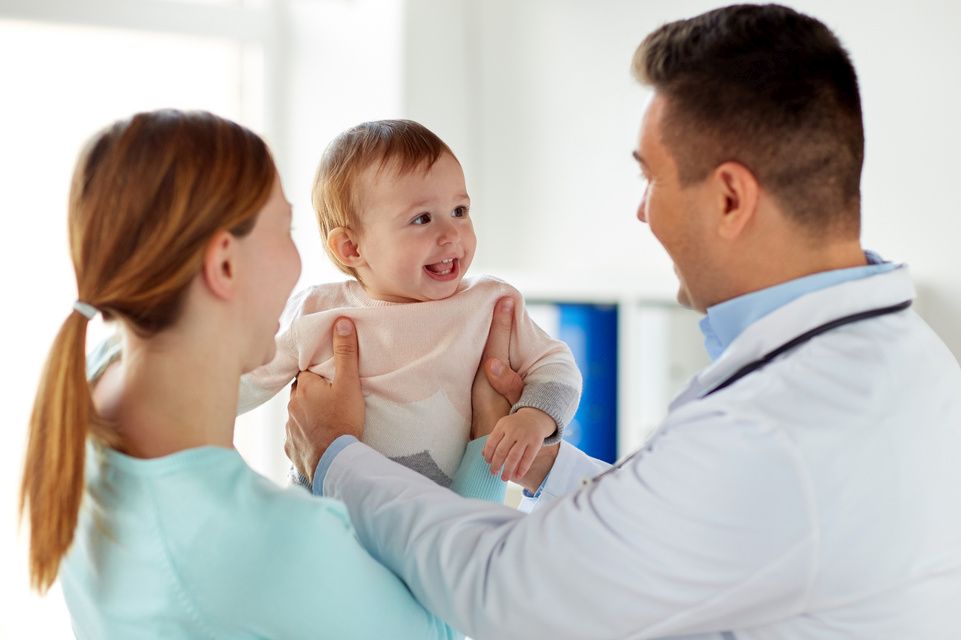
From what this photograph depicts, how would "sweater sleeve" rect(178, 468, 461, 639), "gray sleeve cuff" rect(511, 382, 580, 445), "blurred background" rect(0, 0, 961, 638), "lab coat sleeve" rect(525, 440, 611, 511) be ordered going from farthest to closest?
"blurred background" rect(0, 0, 961, 638) < "lab coat sleeve" rect(525, 440, 611, 511) < "gray sleeve cuff" rect(511, 382, 580, 445) < "sweater sleeve" rect(178, 468, 461, 639)

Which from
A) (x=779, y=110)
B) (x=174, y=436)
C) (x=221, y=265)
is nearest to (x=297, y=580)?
(x=174, y=436)

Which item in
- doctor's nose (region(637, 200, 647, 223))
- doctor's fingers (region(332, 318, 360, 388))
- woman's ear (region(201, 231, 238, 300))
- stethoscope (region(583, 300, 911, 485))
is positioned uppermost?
doctor's nose (region(637, 200, 647, 223))

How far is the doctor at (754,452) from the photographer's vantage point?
115 centimetres

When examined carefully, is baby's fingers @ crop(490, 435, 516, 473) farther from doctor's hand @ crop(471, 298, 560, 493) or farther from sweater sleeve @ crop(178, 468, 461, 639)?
sweater sleeve @ crop(178, 468, 461, 639)

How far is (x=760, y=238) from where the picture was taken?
1.35 meters

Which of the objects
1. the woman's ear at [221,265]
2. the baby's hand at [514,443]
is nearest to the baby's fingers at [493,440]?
the baby's hand at [514,443]

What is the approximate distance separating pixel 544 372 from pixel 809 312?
20.0 inches

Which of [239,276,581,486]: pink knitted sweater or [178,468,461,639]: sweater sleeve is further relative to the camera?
[239,276,581,486]: pink knitted sweater

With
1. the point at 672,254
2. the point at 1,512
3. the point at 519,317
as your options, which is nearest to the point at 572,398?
A: the point at 519,317

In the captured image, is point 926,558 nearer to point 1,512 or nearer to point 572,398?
point 572,398

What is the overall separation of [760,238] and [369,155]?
0.61 metres

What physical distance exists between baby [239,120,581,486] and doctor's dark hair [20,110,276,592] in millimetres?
481

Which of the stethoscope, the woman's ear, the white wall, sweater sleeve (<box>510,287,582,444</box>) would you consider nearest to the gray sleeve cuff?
sweater sleeve (<box>510,287,582,444</box>)

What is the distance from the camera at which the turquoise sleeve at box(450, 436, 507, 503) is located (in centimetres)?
159
